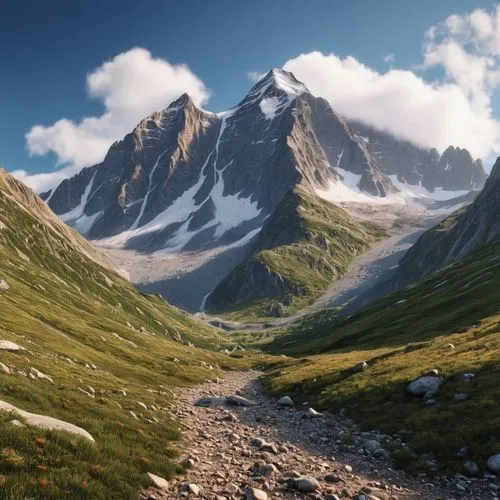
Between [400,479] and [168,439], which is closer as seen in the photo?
[400,479]

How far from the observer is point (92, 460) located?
53.6ft

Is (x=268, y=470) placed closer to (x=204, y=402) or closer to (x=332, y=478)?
(x=332, y=478)

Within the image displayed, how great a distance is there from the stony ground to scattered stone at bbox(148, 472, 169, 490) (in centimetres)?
13

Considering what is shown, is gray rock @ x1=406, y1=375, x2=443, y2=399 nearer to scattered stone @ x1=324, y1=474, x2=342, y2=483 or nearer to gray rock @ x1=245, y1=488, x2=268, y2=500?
scattered stone @ x1=324, y1=474, x2=342, y2=483

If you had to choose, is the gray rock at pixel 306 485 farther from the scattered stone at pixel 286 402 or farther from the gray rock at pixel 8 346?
the gray rock at pixel 8 346

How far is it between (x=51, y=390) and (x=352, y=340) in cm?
9352

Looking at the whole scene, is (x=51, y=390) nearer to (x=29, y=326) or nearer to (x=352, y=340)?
(x=29, y=326)

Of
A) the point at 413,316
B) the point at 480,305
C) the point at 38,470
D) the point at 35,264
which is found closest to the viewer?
the point at 38,470

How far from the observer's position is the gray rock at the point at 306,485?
1905 cm

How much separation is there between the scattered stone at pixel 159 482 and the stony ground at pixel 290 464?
130 millimetres

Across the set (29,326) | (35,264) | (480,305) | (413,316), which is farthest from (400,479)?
(35,264)

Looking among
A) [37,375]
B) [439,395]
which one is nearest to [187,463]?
[37,375]

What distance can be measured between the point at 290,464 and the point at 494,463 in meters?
9.78

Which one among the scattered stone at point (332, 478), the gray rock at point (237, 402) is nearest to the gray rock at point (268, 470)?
the scattered stone at point (332, 478)
